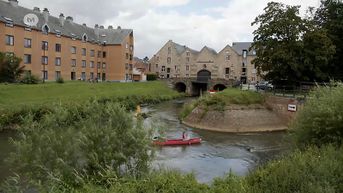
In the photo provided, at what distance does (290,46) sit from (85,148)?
3365cm

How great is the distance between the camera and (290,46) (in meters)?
42.9

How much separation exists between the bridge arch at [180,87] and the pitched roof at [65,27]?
1739cm

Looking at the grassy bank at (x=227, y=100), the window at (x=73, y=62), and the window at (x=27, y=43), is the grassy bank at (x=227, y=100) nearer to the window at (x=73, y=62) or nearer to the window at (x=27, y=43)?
the window at (x=27, y=43)

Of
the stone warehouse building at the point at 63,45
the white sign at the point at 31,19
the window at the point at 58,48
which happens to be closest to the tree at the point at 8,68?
the stone warehouse building at the point at 63,45

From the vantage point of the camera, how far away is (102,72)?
278ft

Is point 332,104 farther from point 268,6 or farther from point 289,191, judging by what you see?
point 268,6

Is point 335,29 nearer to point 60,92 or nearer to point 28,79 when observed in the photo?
point 60,92

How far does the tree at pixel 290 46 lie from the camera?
139 feet

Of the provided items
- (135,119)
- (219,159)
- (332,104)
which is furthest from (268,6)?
(135,119)

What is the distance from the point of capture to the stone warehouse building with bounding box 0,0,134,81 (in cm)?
5984

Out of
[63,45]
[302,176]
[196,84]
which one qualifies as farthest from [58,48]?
[302,176]

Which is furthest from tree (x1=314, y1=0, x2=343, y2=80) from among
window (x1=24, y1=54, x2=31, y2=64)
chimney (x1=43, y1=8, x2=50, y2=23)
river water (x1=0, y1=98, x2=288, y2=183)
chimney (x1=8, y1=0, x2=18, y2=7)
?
chimney (x1=8, y1=0, x2=18, y2=7)

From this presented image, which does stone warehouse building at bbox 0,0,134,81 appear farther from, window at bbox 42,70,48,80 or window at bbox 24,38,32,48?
window at bbox 24,38,32,48

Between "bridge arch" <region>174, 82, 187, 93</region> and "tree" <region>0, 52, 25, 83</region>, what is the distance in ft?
143
